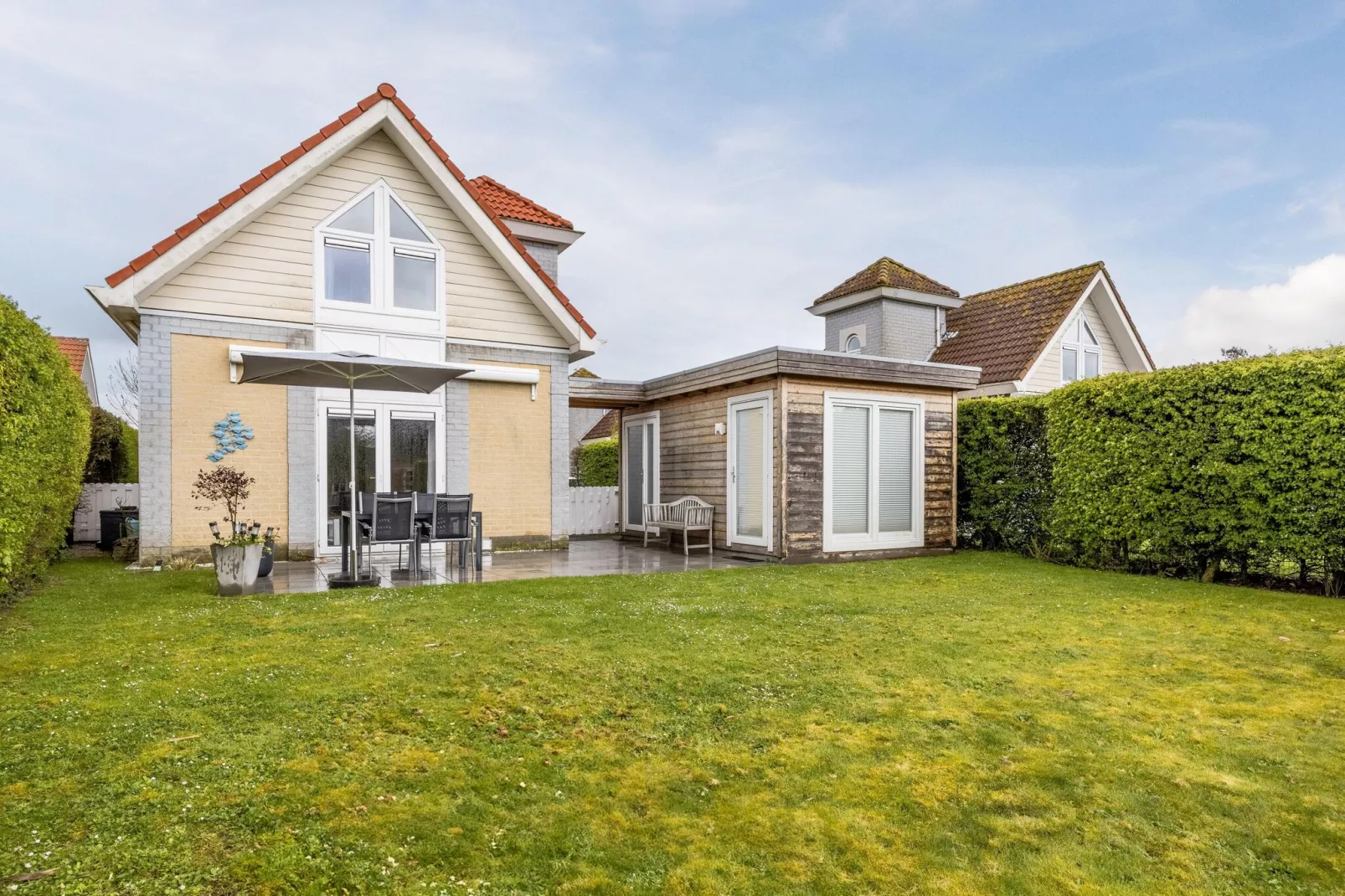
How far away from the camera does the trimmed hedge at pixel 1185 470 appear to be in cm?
879

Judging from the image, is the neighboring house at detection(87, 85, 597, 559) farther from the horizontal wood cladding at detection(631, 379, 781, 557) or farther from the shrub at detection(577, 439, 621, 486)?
the shrub at detection(577, 439, 621, 486)

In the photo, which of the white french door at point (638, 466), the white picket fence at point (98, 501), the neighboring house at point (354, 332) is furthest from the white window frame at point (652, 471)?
the white picket fence at point (98, 501)

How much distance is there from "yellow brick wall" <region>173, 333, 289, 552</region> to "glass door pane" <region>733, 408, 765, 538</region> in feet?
22.4

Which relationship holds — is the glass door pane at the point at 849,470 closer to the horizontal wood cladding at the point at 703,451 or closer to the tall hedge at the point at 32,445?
the horizontal wood cladding at the point at 703,451

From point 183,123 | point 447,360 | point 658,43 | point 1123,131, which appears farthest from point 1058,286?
point 183,123

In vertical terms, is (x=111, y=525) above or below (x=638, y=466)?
below

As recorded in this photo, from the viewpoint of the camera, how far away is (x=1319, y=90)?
1345 centimetres

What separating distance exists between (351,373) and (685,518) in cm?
605

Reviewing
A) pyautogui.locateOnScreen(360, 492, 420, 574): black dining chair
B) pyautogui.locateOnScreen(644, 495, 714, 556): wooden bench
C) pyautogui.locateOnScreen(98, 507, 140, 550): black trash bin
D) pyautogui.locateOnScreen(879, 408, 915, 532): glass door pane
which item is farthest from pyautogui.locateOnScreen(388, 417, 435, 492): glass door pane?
pyautogui.locateOnScreen(879, 408, 915, 532): glass door pane

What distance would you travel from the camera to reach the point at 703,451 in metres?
13.4

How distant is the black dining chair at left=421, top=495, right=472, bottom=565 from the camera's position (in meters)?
9.38

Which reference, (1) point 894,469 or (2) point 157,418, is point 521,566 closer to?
(2) point 157,418

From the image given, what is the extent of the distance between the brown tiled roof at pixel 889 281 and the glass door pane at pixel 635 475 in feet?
28.7

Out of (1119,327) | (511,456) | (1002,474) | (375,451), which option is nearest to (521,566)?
(511,456)
